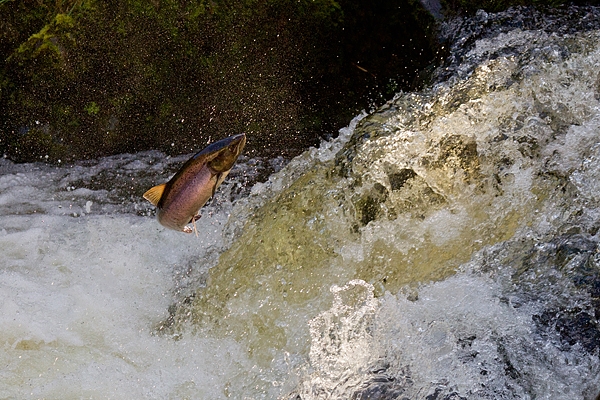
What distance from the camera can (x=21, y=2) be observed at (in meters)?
3.90

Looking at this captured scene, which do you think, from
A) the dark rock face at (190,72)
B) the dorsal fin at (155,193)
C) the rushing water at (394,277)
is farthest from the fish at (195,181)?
the dark rock face at (190,72)

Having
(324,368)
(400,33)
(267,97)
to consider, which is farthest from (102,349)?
(400,33)

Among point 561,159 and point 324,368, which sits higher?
point 561,159

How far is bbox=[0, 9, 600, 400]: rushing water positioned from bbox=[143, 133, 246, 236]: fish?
667mm

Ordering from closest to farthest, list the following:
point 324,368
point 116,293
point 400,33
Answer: point 324,368 → point 116,293 → point 400,33

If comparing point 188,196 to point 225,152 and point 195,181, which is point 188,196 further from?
point 225,152

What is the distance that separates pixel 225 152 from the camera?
2.80 m

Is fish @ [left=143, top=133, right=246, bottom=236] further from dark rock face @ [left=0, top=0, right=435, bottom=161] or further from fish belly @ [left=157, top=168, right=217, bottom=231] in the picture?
dark rock face @ [left=0, top=0, right=435, bottom=161]

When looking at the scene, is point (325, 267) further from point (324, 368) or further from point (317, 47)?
point (317, 47)

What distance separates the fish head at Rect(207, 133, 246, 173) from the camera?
110 inches

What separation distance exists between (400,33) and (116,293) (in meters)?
2.27

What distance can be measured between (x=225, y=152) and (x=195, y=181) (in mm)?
198

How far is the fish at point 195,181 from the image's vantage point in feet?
9.21

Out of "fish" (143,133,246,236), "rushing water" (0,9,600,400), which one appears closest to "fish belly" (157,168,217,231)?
"fish" (143,133,246,236)
